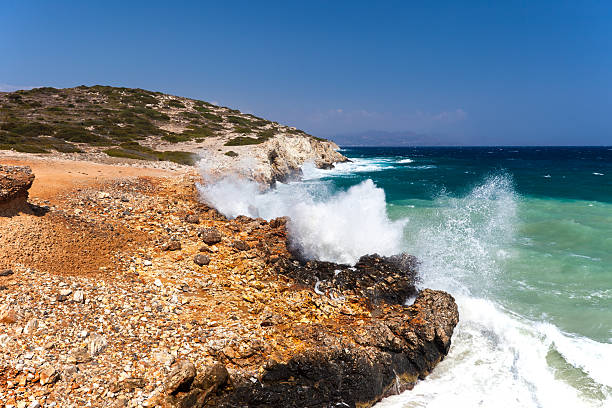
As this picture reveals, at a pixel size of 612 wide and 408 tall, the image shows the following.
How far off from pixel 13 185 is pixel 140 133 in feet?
134

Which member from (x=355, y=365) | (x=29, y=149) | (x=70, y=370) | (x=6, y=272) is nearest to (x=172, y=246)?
(x=6, y=272)

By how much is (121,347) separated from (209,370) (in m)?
1.80

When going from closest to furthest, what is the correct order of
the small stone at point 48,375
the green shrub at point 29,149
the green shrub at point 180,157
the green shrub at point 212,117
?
1. the small stone at point 48,375
2. the green shrub at point 29,149
3. the green shrub at point 180,157
4. the green shrub at point 212,117

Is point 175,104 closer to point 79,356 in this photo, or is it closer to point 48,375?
point 79,356

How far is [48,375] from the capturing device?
5500 mm

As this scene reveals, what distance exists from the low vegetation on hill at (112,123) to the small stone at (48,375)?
27.6 metres

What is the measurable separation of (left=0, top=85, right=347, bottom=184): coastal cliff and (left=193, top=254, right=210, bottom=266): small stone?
1723cm

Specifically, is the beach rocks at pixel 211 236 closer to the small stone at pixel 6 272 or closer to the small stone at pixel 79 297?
the small stone at pixel 79 297

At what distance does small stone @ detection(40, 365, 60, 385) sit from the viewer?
5.42 meters

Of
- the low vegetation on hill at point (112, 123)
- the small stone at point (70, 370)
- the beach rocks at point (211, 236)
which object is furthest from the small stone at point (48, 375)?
the low vegetation on hill at point (112, 123)

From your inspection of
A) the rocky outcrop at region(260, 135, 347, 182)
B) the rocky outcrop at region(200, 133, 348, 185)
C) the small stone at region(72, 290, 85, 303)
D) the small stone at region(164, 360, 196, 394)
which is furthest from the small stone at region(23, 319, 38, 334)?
the rocky outcrop at region(260, 135, 347, 182)

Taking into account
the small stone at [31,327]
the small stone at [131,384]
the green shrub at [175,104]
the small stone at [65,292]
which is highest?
the green shrub at [175,104]

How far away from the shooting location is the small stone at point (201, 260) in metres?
10.0

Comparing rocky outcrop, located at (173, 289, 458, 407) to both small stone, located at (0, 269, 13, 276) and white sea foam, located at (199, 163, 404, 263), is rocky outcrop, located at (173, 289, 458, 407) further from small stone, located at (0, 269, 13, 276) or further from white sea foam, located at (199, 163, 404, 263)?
small stone, located at (0, 269, 13, 276)
